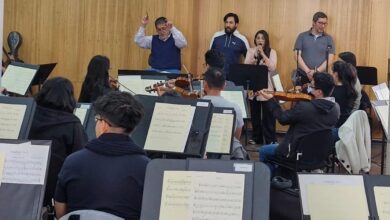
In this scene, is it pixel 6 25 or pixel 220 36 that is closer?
pixel 220 36

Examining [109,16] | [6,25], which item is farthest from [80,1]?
[6,25]

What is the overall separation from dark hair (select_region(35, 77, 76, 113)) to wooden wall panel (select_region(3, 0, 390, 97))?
19.4 ft

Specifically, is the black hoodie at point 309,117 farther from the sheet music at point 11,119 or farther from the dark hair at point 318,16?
the dark hair at point 318,16

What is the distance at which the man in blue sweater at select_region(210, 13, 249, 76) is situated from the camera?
9.38 m

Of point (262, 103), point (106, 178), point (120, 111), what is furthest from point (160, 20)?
point (106, 178)

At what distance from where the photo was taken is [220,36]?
31.2 feet

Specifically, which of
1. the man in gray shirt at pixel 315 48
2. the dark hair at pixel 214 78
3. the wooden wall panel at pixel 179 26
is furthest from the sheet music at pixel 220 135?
the wooden wall panel at pixel 179 26

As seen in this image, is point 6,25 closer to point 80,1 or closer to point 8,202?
point 80,1

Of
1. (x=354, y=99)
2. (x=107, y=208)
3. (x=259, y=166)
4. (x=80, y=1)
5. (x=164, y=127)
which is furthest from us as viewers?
(x=80, y=1)

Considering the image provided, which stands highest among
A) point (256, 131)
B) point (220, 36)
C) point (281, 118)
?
point (220, 36)

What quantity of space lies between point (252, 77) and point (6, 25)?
469 cm

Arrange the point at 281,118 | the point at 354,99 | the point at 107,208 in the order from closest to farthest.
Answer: the point at 107,208 < the point at 281,118 < the point at 354,99

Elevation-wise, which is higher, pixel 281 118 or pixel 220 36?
pixel 220 36

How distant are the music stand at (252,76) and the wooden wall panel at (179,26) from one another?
173 centimetres
